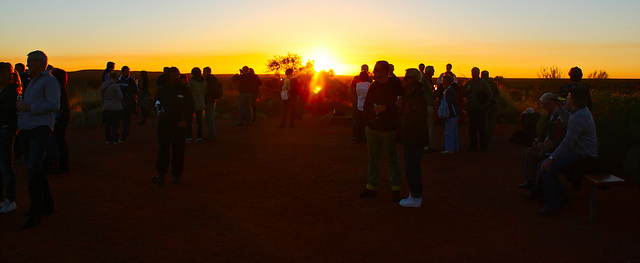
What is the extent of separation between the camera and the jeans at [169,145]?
834cm

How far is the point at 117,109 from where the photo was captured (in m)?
12.7

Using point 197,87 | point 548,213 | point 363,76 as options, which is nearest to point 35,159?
point 548,213

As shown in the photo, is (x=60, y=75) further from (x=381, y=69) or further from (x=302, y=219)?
(x=381, y=69)

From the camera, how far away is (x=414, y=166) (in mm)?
6969

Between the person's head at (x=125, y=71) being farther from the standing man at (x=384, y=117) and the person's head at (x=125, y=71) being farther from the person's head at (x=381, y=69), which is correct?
the person's head at (x=381, y=69)

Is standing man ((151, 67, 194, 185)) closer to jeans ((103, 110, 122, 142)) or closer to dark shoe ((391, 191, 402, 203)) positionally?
dark shoe ((391, 191, 402, 203))

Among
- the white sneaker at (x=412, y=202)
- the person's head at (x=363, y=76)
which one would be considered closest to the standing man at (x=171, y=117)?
the white sneaker at (x=412, y=202)

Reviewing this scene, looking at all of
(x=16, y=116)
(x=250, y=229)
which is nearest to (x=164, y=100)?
(x=16, y=116)

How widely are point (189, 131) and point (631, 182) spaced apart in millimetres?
9592

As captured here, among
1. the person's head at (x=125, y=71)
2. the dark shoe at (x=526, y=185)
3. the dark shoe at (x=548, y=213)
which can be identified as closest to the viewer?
the dark shoe at (x=548, y=213)

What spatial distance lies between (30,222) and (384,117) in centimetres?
439

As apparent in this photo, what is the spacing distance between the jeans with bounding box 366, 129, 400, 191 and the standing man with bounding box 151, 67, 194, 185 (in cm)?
294

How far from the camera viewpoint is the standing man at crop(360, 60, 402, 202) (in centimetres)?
721

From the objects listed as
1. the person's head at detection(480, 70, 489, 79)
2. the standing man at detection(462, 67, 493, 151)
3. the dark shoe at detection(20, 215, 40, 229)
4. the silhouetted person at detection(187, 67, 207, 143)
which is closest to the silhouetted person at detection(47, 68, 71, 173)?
the dark shoe at detection(20, 215, 40, 229)
